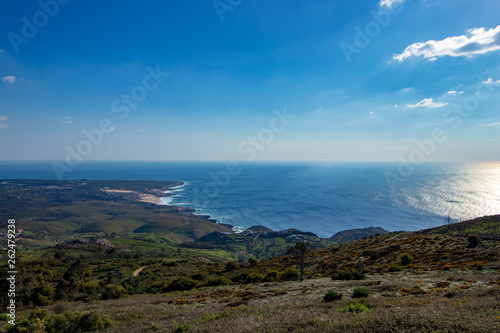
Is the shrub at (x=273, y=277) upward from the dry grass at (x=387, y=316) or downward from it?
downward

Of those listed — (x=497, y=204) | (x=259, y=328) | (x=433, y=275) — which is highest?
(x=259, y=328)

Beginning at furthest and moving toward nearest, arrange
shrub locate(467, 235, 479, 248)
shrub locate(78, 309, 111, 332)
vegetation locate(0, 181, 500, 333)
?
shrub locate(467, 235, 479, 248)
shrub locate(78, 309, 111, 332)
vegetation locate(0, 181, 500, 333)

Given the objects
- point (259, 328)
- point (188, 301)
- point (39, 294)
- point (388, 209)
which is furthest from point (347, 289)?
point (388, 209)

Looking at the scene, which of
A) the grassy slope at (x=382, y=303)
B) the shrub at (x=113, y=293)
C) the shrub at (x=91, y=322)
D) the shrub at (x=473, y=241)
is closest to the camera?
the grassy slope at (x=382, y=303)

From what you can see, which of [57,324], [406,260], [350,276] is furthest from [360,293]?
[57,324]

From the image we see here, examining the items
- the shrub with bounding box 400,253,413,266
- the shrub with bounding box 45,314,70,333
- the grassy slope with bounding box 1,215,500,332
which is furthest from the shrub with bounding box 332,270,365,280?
the shrub with bounding box 45,314,70,333

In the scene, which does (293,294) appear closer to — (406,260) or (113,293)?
(406,260)

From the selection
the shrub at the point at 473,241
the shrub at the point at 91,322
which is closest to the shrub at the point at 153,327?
the shrub at the point at 91,322

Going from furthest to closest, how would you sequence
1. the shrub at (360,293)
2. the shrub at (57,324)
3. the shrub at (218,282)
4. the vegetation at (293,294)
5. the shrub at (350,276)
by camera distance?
1. the shrub at (218,282)
2. the shrub at (350,276)
3. the shrub at (360,293)
4. the shrub at (57,324)
5. the vegetation at (293,294)

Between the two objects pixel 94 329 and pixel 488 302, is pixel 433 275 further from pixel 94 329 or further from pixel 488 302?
pixel 94 329

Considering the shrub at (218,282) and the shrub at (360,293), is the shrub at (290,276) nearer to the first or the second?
the shrub at (218,282)

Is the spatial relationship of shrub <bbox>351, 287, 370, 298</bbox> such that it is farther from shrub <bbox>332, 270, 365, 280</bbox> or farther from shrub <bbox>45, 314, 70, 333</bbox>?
shrub <bbox>45, 314, 70, 333</bbox>
